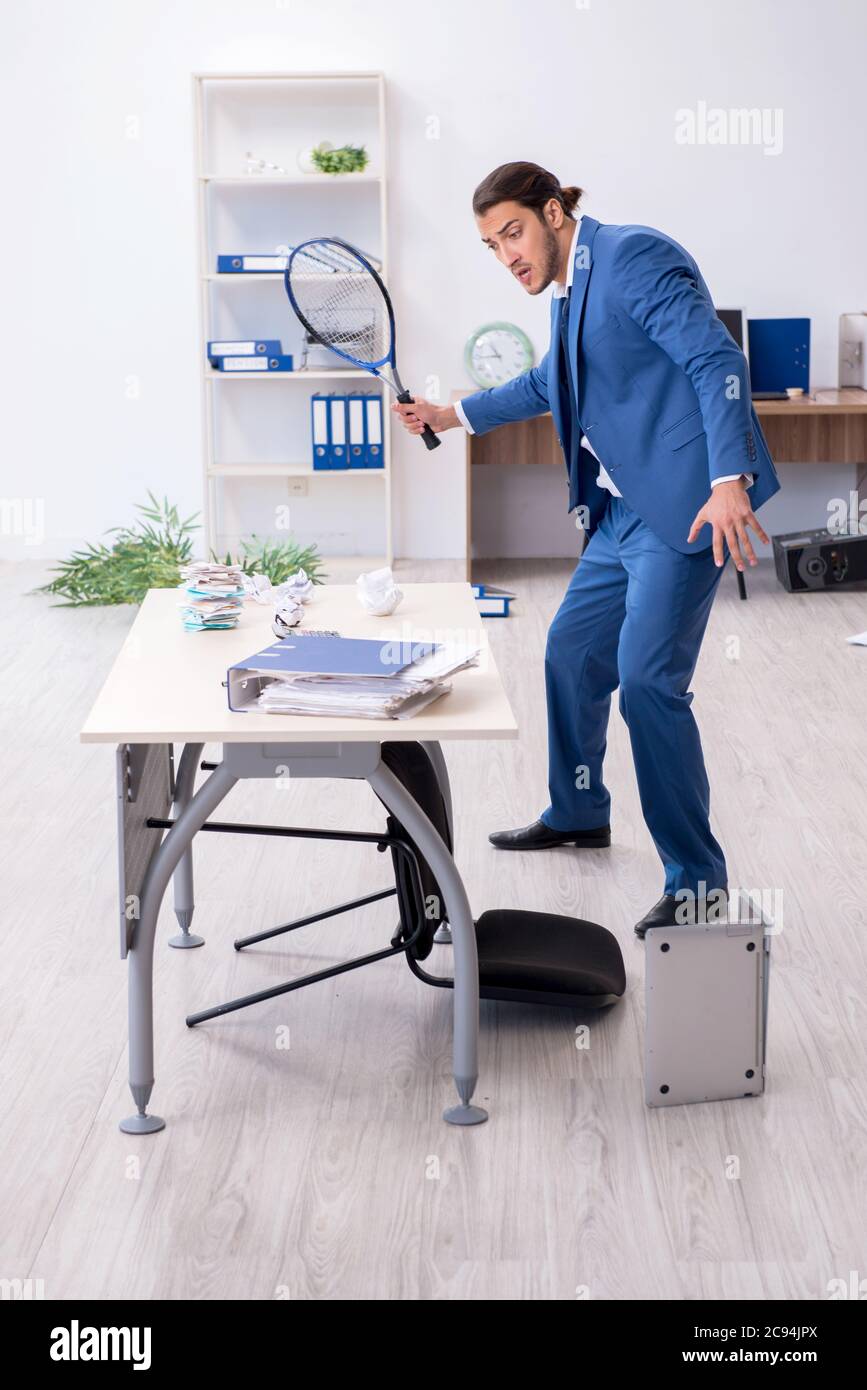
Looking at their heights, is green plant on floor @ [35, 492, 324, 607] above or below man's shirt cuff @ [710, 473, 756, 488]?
below

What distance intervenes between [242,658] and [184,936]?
689mm

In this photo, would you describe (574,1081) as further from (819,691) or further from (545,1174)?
(819,691)

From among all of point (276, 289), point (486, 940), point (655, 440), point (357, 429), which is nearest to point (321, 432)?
point (357, 429)

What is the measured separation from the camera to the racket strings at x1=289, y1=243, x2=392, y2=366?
3.32m

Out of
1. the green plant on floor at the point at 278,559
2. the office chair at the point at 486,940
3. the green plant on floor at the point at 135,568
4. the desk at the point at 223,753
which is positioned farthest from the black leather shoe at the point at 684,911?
the green plant on floor at the point at 135,568

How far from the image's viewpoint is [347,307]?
16.5ft

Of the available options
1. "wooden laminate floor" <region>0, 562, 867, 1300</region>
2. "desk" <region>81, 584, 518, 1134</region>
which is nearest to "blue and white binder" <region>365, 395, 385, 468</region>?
"wooden laminate floor" <region>0, 562, 867, 1300</region>

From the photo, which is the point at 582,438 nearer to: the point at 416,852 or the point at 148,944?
the point at 416,852

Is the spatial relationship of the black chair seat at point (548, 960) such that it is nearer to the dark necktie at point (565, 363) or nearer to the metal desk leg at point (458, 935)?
the metal desk leg at point (458, 935)

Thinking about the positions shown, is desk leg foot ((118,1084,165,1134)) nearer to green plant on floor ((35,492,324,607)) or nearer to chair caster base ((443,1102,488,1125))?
chair caster base ((443,1102,488,1125))

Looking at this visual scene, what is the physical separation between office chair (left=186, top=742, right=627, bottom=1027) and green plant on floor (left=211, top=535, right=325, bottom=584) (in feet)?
8.34

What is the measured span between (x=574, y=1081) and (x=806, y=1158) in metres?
0.36

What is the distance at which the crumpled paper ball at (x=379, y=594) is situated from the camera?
2.41m
